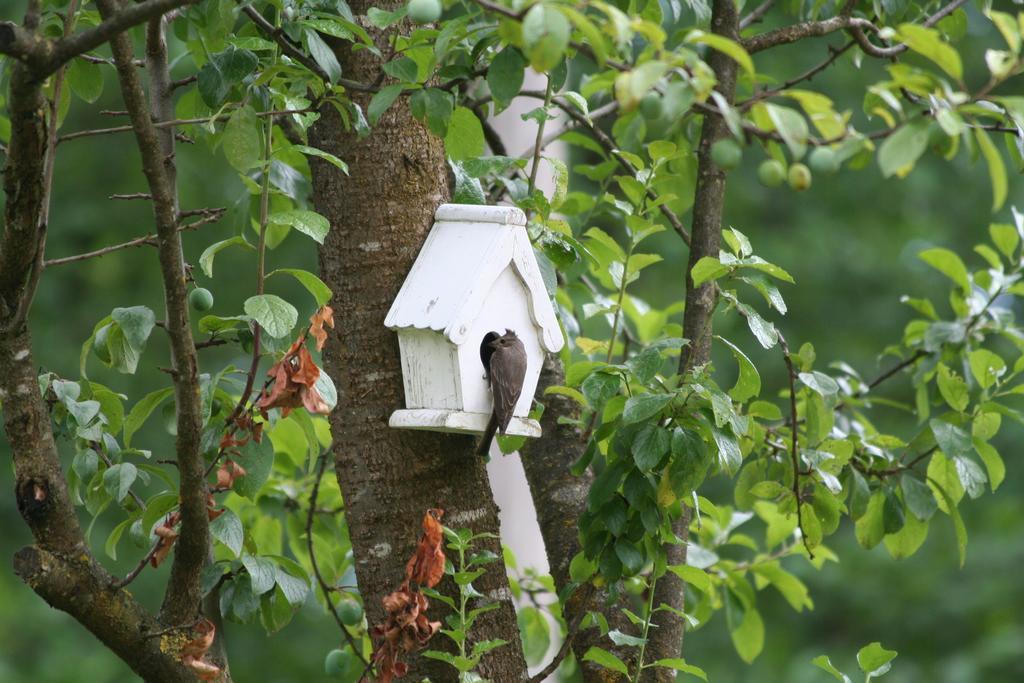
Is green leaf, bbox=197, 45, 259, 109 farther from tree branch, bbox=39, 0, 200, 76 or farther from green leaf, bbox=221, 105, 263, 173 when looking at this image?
tree branch, bbox=39, 0, 200, 76

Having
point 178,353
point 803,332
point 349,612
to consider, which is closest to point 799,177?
point 178,353

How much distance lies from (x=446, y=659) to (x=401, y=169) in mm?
677

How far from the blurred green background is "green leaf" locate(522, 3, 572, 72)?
4.85 metres

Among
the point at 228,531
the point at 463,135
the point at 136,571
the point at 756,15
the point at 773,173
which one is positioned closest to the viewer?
the point at 773,173

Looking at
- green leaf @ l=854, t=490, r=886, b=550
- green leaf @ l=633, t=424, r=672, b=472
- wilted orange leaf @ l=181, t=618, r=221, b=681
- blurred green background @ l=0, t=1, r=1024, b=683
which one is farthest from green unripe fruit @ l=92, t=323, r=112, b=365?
blurred green background @ l=0, t=1, r=1024, b=683

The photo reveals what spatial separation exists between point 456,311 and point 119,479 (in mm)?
488

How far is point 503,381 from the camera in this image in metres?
1.69

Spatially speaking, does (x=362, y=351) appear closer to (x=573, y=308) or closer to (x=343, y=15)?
(x=343, y=15)

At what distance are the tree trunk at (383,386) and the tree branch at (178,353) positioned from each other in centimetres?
26

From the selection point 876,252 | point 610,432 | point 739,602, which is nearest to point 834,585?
point 876,252

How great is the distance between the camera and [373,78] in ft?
5.82

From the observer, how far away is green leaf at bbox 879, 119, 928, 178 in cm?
103

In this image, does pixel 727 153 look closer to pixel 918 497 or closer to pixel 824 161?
pixel 824 161

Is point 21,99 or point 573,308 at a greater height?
point 21,99
